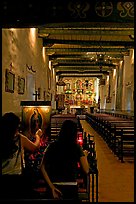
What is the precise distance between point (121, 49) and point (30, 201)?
1565 cm

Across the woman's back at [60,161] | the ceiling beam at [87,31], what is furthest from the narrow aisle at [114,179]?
the ceiling beam at [87,31]

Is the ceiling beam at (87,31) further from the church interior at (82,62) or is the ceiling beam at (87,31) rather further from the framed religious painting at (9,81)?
the framed religious painting at (9,81)

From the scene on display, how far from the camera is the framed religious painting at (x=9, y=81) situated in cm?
646

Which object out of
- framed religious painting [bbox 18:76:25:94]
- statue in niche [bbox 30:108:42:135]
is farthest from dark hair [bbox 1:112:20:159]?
framed religious painting [bbox 18:76:25:94]

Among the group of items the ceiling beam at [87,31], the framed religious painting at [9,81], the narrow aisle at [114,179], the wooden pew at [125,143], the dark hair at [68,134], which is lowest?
the narrow aisle at [114,179]

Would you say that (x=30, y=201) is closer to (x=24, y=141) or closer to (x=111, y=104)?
(x=24, y=141)

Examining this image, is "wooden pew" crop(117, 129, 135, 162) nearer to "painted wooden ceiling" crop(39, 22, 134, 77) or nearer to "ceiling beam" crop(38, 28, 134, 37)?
"painted wooden ceiling" crop(39, 22, 134, 77)

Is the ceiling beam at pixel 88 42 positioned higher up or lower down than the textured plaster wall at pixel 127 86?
higher up

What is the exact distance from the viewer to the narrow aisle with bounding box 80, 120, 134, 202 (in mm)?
4758

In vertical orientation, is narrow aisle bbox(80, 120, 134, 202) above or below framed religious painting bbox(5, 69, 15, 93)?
below

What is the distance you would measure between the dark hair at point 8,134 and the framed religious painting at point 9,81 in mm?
3860

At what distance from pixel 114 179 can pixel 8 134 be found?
3.74 meters

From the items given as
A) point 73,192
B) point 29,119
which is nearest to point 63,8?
point 73,192

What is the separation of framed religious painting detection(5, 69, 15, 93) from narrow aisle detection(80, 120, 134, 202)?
8.62 feet
